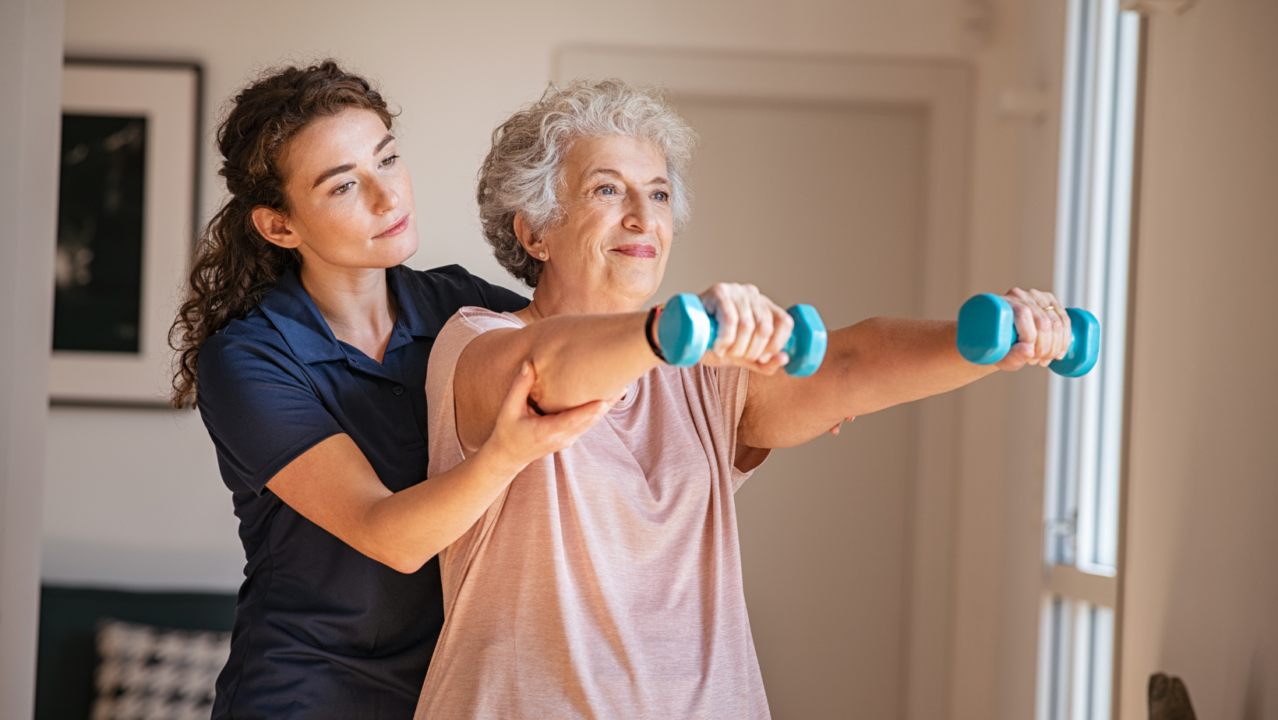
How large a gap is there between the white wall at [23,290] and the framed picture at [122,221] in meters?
1.56

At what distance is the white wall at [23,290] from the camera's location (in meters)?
1.85

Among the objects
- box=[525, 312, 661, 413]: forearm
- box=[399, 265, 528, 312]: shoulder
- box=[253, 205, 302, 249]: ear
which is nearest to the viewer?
box=[525, 312, 661, 413]: forearm

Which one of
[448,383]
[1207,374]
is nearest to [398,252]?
[448,383]

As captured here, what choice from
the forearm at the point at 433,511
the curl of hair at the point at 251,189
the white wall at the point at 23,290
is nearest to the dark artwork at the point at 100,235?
the white wall at the point at 23,290

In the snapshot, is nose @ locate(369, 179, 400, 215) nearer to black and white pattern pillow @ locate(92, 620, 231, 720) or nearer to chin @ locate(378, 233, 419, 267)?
chin @ locate(378, 233, 419, 267)

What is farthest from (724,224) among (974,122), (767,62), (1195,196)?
(1195,196)

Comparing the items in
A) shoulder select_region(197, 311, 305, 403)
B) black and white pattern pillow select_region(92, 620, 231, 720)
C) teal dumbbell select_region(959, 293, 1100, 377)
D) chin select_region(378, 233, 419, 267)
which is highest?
chin select_region(378, 233, 419, 267)

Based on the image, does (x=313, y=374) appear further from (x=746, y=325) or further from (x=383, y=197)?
(x=746, y=325)

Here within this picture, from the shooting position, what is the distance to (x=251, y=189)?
1677 mm

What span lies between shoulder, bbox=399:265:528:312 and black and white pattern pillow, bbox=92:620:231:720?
1782 millimetres

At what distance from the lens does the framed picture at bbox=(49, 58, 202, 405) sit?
3434 millimetres

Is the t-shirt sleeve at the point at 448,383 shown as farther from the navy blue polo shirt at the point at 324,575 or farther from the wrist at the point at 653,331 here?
the wrist at the point at 653,331

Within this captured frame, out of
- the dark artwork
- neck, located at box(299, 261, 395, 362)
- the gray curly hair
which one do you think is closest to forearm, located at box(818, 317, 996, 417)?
the gray curly hair

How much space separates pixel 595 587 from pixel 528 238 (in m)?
0.55
